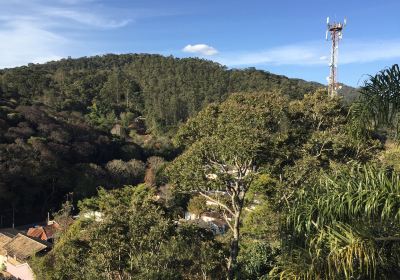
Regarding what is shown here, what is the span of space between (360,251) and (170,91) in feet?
219

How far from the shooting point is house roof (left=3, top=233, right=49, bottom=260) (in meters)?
20.1

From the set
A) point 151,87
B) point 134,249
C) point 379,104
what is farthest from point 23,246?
Answer: point 151,87

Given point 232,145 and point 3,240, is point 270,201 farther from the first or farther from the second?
point 3,240

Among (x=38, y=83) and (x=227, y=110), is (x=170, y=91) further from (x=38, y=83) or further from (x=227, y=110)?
(x=227, y=110)

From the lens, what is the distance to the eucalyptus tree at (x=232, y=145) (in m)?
8.15

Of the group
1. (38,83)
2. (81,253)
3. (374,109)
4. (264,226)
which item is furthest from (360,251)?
(38,83)

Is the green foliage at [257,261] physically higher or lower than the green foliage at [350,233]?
lower

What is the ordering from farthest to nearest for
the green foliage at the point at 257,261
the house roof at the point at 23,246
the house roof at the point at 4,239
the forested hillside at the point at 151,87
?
the forested hillside at the point at 151,87 → the house roof at the point at 4,239 → the house roof at the point at 23,246 → the green foliage at the point at 257,261

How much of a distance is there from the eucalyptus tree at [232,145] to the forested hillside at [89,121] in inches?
88.1

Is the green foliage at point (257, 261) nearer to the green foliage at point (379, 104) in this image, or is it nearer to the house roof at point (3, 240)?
the green foliage at point (379, 104)

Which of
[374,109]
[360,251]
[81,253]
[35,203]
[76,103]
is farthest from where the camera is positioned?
[76,103]

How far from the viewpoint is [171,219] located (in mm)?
8570

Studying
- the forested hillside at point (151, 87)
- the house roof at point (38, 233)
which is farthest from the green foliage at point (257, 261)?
the forested hillside at point (151, 87)

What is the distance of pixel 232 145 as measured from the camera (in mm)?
8125
